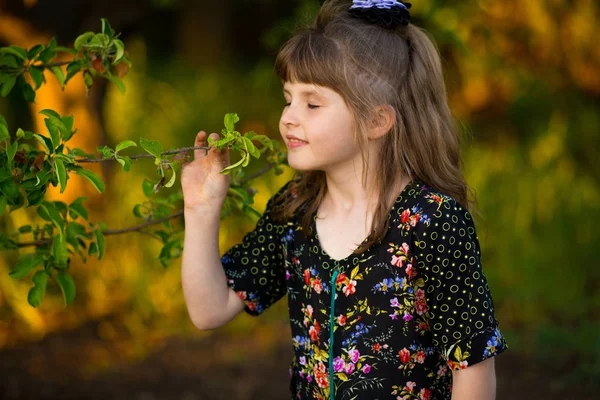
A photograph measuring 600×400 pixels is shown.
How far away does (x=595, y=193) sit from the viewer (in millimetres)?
4316

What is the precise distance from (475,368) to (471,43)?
10.5ft

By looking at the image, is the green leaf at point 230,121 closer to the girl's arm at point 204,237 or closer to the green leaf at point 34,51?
the girl's arm at point 204,237

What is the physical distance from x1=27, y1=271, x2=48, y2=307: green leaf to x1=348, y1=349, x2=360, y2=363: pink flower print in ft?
2.32

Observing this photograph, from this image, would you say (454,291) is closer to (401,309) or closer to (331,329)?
(401,309)

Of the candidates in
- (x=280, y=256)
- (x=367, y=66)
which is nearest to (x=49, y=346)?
(x=280, y=256)

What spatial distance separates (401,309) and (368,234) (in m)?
0.19

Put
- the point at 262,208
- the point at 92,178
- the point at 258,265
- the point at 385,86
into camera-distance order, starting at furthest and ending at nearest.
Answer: the point at 262,208 → the point at 258,265 → the point at 385,86 → the point at 92,178

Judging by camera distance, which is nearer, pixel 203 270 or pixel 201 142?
pixel 201 142

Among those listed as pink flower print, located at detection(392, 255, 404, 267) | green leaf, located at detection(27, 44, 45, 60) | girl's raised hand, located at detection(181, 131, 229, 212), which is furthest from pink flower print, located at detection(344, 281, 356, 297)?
green leaf, located at detection(27, 44, 45, 60)

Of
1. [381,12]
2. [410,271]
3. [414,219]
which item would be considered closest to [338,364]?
[410,271]

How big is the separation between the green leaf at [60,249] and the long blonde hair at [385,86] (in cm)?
55

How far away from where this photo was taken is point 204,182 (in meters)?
1.71

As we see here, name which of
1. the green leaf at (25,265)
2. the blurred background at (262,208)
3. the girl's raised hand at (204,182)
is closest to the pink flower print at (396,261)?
the girl's raised hand at (204,182)

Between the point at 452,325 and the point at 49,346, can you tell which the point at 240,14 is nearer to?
the point at 49,346
